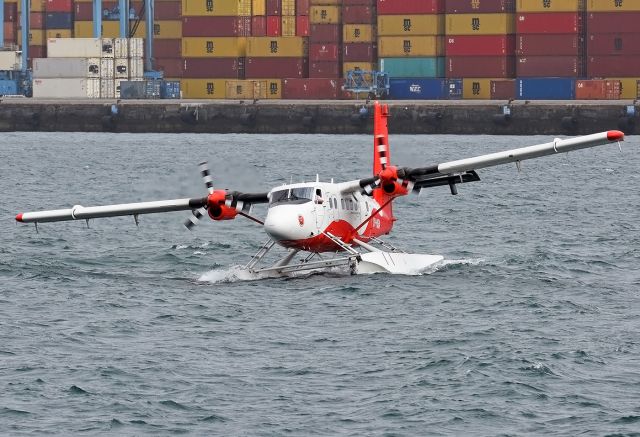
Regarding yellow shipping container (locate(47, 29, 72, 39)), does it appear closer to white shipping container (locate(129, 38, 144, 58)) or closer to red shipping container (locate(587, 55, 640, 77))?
white shipping container (locate(129, 38, 144, 58))

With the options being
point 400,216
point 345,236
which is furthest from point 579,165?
point 345,236

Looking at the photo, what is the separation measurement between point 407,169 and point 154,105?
94945 mm

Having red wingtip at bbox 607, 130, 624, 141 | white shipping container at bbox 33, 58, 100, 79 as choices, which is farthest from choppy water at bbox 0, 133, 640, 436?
white shipping container at bbox 33, 58, 100, 79

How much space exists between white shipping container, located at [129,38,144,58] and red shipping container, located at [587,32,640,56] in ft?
164

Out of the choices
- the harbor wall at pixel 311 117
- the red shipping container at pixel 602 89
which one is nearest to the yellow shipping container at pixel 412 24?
the harbor wall at pixel 311 117

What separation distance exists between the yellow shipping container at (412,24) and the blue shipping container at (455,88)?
16.7 feet

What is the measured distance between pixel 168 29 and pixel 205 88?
13.3 metres

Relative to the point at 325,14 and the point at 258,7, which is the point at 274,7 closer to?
the point at 258,7

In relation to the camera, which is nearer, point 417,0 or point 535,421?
point 535,421

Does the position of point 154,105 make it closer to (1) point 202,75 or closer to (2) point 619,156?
(1) point 202,75

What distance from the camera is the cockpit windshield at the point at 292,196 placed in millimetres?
35750

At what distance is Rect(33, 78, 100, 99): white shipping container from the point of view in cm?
14912

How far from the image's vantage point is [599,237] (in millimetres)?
48656

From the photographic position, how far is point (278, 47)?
140875 mm
